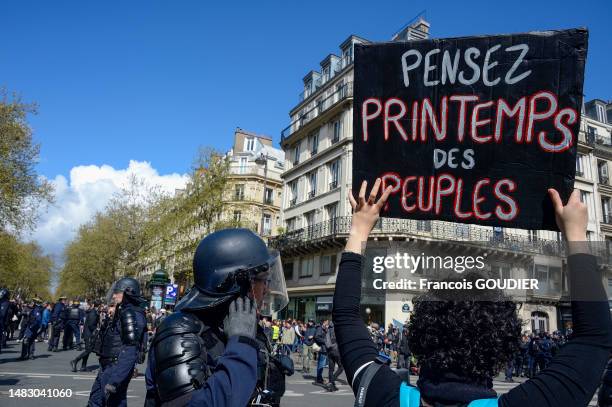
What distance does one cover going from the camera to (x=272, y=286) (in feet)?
8.91

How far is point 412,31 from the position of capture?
102 ft

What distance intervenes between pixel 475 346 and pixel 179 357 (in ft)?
4.01

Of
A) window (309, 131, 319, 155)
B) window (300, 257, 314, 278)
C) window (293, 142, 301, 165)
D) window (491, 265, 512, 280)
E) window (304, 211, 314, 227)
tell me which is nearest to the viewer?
window (491, 265, 512, 280)

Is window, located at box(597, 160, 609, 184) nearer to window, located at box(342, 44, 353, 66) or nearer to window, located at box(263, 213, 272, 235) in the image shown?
window, located at box(342, 44, 353, 66)

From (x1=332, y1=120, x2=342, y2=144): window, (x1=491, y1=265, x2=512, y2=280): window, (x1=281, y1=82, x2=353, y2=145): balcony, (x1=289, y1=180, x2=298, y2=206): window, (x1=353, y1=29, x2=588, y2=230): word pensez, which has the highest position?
(x1=281, y1=82, x2=353, y2=145): balcony

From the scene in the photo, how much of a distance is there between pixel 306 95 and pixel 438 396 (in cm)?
3895

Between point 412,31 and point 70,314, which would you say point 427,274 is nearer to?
point 70,314

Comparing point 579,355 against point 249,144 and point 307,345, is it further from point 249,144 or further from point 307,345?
point 249,144

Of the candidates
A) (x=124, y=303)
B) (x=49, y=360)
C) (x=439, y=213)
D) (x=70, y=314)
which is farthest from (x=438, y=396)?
(x=70, y=314)

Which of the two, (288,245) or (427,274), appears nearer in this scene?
(427,274)

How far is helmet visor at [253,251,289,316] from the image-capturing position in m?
2.44

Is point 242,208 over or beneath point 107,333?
over

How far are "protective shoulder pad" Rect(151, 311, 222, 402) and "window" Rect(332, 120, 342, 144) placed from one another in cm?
2939

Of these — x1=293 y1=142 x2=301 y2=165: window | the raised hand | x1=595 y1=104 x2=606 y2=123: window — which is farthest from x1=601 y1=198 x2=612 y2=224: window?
the raised hand
